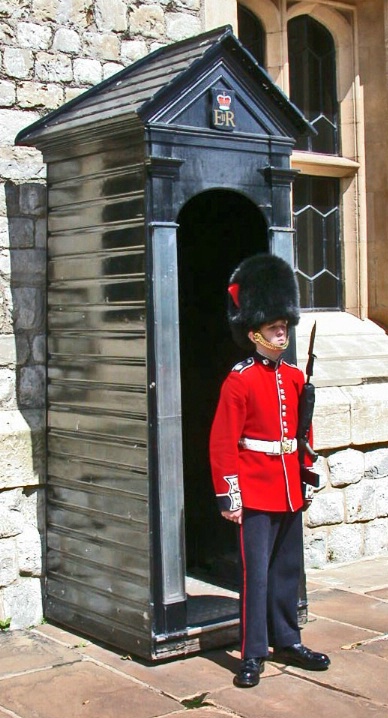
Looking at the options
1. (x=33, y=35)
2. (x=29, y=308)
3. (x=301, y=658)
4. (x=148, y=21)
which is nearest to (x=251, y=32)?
(x=148, y=21)

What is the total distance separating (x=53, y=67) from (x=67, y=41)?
6.1 inches

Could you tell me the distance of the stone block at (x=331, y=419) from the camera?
21.1ft

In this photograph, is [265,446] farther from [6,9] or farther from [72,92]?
[6,9]

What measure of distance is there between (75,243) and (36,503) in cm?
117

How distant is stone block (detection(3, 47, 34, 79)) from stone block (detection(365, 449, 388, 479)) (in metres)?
2.78

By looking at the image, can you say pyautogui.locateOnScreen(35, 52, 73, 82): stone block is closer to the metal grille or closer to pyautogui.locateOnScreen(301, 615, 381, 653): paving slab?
the metal grille

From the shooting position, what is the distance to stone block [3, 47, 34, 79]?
5.43 metres

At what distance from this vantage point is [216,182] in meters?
4.91

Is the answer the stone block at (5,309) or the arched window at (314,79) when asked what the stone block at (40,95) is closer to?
the stone block at (5,309)

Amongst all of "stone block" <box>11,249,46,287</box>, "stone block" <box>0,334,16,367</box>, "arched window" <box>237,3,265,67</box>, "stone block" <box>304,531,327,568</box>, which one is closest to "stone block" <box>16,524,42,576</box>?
"stone block" <box>0,334,16,367</box>

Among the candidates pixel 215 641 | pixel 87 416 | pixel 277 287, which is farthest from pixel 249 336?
pixel 215 641

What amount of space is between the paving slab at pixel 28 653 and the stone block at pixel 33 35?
8.56 feet

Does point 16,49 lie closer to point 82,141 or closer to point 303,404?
point 82,141

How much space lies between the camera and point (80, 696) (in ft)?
14.4
